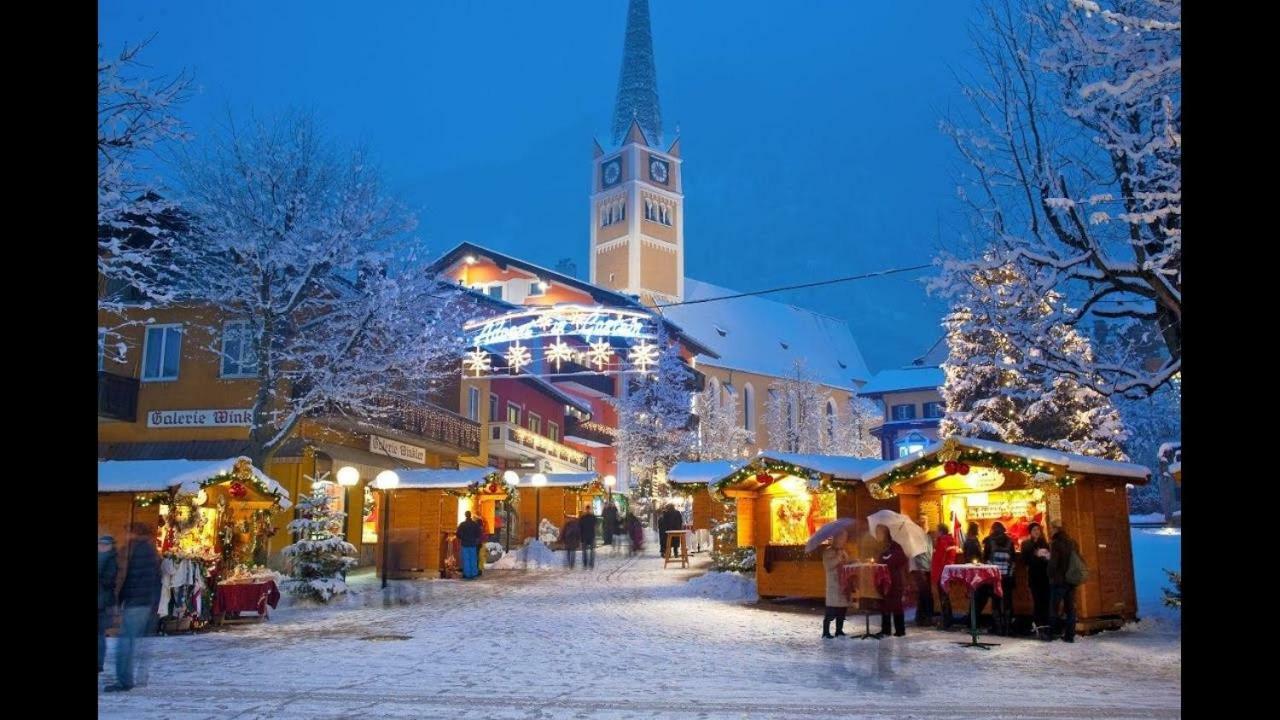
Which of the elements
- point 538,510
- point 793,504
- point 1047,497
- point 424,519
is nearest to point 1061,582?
point 1047,497

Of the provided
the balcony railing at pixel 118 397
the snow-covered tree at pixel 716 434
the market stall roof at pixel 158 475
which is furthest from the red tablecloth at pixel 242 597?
the snow-covered tree at pixel 716 434

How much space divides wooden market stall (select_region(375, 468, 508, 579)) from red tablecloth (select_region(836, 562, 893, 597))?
48.7 ft

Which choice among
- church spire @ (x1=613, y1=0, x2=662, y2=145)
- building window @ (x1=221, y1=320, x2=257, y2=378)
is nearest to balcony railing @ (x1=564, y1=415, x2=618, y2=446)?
building window @ (x1=221, y1=320, x2=257, y2=378)

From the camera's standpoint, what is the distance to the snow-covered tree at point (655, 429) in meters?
47.5

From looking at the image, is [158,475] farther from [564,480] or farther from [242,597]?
[564,480]

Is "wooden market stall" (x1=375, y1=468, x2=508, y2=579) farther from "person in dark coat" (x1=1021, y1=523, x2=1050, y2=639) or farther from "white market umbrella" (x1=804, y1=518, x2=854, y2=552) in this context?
"person in dark coat" (x1=1021, y1=523, x2=1050, y2=639)

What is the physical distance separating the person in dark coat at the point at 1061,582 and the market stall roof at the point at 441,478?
54.6 feet

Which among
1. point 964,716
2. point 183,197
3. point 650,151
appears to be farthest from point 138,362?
point 650,151

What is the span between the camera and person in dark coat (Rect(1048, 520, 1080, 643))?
43.6ft

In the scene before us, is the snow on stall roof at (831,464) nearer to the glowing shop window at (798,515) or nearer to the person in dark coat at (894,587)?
the glowing shop window at (798,515)

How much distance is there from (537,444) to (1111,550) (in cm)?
3233

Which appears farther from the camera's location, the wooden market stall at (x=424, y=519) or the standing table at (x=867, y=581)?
the wooden market stall at (x=424, y=519)
